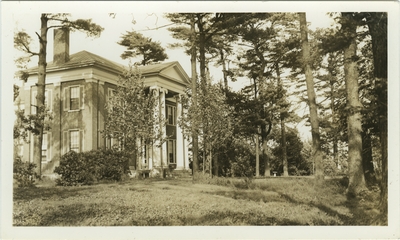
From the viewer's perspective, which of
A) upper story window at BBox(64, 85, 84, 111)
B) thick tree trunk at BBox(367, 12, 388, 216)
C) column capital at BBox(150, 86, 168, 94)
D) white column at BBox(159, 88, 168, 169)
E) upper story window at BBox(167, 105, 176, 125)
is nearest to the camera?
thick tree trunk at BBox(367, 12, 388, 216)

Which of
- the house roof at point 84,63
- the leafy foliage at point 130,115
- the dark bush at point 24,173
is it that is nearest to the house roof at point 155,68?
the leafy foliage at point 130,115

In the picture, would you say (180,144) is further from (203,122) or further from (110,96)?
(110,96)

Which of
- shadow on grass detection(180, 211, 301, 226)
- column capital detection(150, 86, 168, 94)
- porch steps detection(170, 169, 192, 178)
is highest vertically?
column capital detection(150, 86, 168, 94)

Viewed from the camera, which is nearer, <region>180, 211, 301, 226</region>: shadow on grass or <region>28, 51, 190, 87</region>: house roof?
<region>180, 211, 301, 226</region>: shadow on grass

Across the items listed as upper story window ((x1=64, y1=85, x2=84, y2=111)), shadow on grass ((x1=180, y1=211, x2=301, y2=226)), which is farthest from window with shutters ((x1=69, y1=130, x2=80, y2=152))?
shadow on grass ((x1=180, y1=211, x2=301, y2=226))

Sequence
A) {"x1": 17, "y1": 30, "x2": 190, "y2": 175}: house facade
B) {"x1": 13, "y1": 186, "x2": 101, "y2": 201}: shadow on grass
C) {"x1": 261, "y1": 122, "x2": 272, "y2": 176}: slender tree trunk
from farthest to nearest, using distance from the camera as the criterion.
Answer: {"x1": 261, "y1": 122, "x2": 272, "y2": 176}: slender tree trunk → {"x1": 17, "y1": 30, "x2": 190, "y2": 175}: house facade → {"x1": 13, "y1": 186, "x2": 101, "y2": 201}: shadow on grass

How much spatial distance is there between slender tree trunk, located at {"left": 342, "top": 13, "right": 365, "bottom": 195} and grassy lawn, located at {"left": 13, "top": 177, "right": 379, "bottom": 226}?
1.24 ft

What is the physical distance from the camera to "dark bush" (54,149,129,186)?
10284 mm

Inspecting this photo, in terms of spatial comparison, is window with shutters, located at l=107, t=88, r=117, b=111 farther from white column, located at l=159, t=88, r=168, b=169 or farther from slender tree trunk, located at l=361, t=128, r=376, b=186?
slender tree trunk, located at l=361, t=128, r=376, b=186

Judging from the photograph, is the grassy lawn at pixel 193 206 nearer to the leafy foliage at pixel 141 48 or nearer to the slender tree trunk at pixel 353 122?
the slender tree trunk at pixel 353 122
